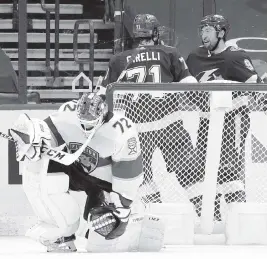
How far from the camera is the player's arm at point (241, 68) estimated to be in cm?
493

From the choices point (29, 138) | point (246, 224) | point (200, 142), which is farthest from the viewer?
point (200, 142)

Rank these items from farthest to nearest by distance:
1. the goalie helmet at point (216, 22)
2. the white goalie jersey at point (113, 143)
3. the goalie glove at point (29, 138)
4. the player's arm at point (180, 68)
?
the goalie helmet at point (216, 22) → the player's arm at point (180, 68) → the white goalie jersey at point (113, 143) → the goalie glove at point (29, 138)

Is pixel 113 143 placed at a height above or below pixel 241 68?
below

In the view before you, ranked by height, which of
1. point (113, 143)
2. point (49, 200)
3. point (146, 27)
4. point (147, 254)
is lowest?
point (147, 254)

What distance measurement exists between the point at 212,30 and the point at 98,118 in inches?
49.5

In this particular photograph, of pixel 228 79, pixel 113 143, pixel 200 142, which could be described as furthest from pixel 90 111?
pixel 228 79

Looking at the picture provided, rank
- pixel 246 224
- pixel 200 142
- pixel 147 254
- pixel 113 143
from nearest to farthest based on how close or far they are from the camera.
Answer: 1. pixel 147 254
2. pixel 113 143
3. pixel 246 224
4. pixel 200 142

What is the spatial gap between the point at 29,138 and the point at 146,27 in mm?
1275

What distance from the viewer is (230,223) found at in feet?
15.2

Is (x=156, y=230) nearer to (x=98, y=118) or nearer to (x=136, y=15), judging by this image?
(x=98, y=118)

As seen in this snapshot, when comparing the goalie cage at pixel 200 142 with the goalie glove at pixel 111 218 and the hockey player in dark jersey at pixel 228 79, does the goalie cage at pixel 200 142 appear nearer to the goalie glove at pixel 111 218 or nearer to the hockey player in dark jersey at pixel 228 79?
the hockey player in dark jersey at pixel 228 79

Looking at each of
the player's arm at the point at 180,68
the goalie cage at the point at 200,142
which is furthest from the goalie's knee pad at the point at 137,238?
the player's arm at the point at 180,68

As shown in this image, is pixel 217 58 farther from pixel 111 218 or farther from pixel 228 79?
pixel 111 218

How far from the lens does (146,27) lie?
16.2ft
